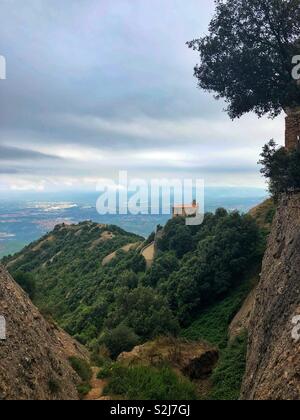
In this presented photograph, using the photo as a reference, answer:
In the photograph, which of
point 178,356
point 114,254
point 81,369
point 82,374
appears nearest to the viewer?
point 82,374

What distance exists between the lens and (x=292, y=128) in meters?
19.8

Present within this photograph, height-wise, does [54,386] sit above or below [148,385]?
above

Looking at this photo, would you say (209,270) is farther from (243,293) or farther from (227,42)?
(227,42)

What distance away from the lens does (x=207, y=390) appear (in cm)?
1908

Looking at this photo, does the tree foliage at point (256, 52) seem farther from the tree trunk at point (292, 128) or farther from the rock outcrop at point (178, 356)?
the rock outcrop at point (178, 356)

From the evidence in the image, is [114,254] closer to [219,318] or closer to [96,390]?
[219,318]

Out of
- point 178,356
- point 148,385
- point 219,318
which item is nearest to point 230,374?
point 178,356

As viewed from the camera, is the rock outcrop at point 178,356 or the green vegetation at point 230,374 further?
the rock outcrop at point 178,356

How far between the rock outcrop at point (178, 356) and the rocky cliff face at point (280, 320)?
17.8ft

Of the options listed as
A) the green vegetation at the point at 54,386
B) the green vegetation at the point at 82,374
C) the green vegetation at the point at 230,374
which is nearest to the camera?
the green vegetation at the point at 54,386

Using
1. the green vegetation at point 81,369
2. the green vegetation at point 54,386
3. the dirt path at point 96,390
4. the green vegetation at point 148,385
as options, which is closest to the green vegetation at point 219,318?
the green vegetation at point 148,385

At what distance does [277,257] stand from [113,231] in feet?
267

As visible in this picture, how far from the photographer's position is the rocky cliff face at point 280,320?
351 inches

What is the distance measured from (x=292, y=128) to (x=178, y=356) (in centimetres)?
1271
